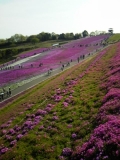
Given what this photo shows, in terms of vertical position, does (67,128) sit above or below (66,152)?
above

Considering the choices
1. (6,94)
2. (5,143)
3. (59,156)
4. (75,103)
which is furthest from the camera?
(6,94)

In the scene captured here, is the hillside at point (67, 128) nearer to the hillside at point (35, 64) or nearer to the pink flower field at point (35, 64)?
the hillside at point (35, 64)

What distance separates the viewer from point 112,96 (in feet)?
81.1

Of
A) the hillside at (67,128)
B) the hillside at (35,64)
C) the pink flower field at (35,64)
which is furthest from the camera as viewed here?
the pink flower field at (35,64)

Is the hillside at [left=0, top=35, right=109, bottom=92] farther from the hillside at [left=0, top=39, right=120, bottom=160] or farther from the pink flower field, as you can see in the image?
the hillside at [left=0, top=39, right=120, bottom=160]

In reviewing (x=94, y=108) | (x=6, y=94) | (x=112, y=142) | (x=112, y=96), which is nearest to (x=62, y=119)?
(x=94, y=108)

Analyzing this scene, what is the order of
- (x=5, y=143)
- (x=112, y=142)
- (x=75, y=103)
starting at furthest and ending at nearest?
1. (x=75, y=103)
2. (x=5, y=143)
3. (x=112, y=142)

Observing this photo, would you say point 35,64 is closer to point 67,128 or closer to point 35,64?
point 35,64

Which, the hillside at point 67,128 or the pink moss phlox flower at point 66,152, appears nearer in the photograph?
the hillside at point 67,128

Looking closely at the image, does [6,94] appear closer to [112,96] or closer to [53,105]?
[53,105]

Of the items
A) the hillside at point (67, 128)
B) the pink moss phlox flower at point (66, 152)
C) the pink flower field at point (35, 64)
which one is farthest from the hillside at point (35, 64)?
the pink moss phlox flower at point (66, 152)

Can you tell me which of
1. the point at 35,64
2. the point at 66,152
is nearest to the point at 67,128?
the point at 66,152

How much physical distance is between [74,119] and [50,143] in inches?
193

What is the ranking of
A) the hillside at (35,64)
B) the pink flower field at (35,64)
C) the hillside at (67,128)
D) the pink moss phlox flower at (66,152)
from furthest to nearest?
the pink flower field at (35,64)
the hillside at (35,64)
the pink moss phlox flower at (66,152)
the hillside at (67,128)
